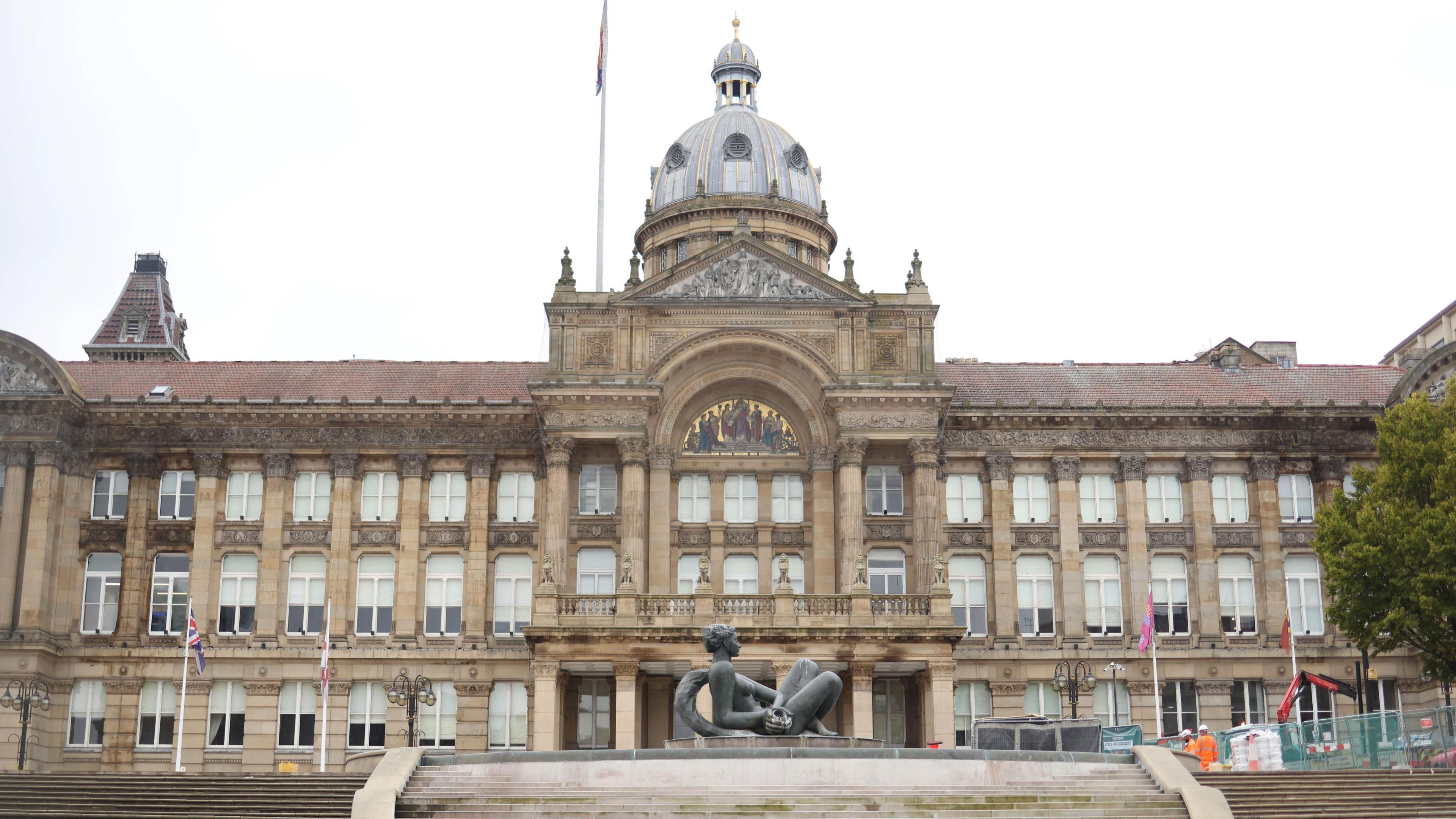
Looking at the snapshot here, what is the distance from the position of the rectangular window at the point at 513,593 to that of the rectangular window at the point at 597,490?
305 cm

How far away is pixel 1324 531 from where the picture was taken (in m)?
51.8

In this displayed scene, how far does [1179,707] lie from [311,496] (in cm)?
3276

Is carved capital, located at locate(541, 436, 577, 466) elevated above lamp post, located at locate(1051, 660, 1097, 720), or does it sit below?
above

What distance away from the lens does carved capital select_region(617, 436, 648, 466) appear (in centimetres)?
5875

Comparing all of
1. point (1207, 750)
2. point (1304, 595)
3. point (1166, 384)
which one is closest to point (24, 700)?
point (1207, 750)

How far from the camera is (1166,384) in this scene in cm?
6669

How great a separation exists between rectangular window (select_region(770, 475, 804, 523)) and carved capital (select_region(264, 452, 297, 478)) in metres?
17.9

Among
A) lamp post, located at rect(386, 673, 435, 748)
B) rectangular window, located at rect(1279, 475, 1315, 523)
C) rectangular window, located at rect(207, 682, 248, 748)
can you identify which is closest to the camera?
lamp post, located at rect(386, 673, 435, 748)

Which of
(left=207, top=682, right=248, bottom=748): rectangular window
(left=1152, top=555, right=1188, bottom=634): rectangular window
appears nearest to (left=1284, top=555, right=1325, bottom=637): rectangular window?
(left=1152, top=555, right=1188, bottom=634): rectangular window

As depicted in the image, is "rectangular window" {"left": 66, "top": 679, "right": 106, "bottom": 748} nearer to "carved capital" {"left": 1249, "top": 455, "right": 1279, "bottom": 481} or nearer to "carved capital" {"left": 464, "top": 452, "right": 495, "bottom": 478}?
"carved capital" {"left": 464, "top": 452, "right": 495, "bottom": 478}

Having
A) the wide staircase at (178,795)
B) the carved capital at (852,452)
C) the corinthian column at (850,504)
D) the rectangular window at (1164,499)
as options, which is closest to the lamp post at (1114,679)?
the rectangular window at (1164,499)

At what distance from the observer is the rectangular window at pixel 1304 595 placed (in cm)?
6194

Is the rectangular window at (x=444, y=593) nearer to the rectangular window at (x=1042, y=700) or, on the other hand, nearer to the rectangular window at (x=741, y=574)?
the rectangular window at (x=741, y=574)

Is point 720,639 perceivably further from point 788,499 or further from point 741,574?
point 788,499
